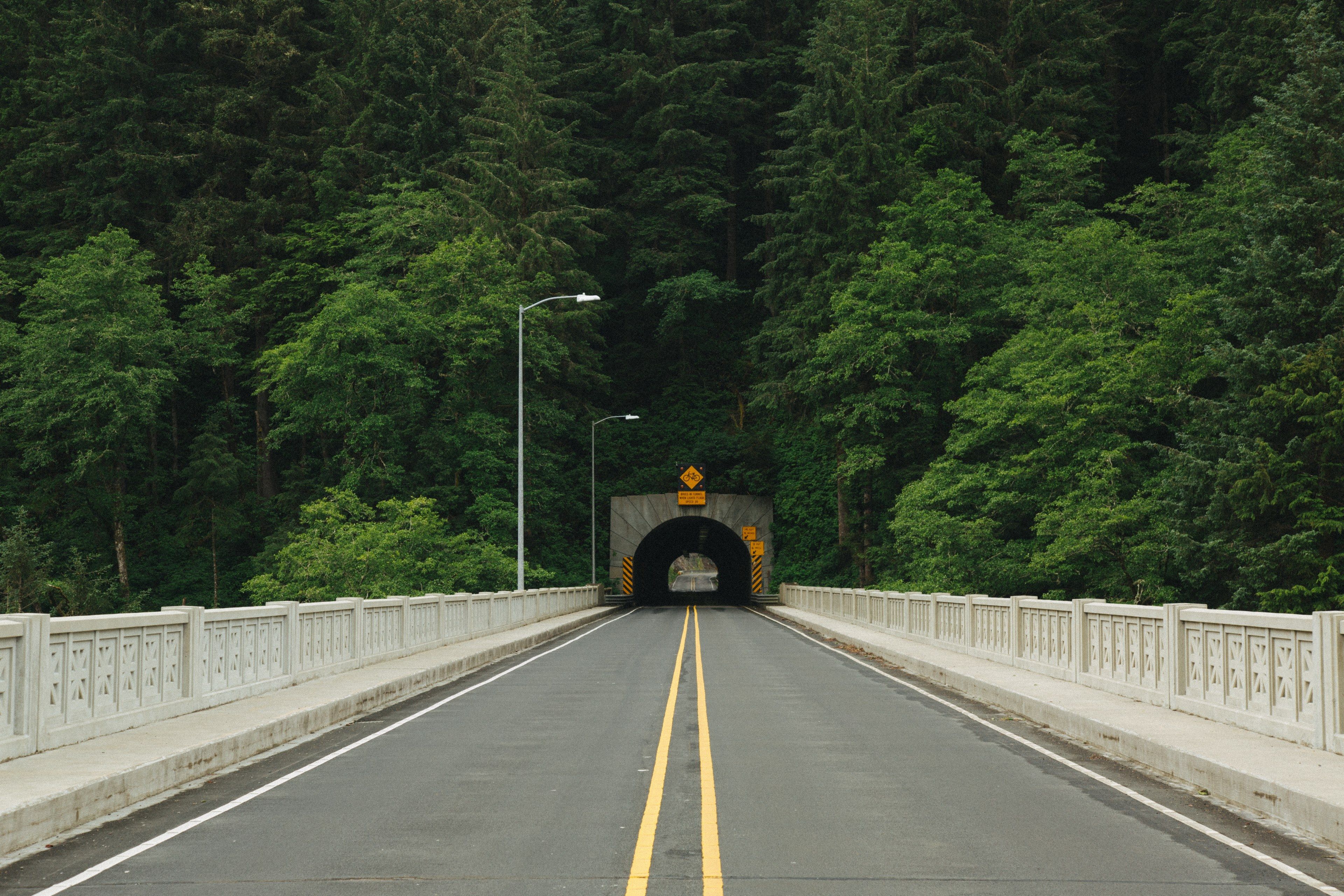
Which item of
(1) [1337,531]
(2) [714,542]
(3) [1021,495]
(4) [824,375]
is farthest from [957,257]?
(2) [714,542]

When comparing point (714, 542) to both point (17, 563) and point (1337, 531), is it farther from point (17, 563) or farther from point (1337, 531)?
point (1337, 531)

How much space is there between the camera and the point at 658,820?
8.95 meters

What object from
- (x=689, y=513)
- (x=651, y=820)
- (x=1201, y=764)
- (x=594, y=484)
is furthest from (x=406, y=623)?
(x=689, y=513)

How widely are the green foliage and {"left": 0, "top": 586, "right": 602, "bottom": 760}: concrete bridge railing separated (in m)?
23.4

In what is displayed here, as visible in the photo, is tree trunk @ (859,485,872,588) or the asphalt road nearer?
the asphalt road

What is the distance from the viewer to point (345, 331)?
54.8 metres

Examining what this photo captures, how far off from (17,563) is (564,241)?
3417cm

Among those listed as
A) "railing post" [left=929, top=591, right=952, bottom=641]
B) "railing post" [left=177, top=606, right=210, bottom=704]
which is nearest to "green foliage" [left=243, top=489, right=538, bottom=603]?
"railing post" [left=929, top=591, right=952, bottom=641]

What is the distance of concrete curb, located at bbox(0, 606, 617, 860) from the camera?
8.17 meters

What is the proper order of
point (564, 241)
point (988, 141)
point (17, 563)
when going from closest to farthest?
point (17, 563)
point (988, 141)
point (564, 241)

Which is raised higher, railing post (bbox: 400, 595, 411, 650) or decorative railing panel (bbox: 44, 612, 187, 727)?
decorative railing panel (bbox: 44, 612, 187, 727)

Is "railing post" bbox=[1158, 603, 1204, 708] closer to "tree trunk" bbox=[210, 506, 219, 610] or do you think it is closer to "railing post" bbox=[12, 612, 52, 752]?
"railing post" bbox=[12, 612, 52, 752]

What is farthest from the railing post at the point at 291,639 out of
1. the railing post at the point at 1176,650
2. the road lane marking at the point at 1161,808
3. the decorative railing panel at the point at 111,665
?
the railing post at the point at 1176,650

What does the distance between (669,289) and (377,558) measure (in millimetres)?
33595
